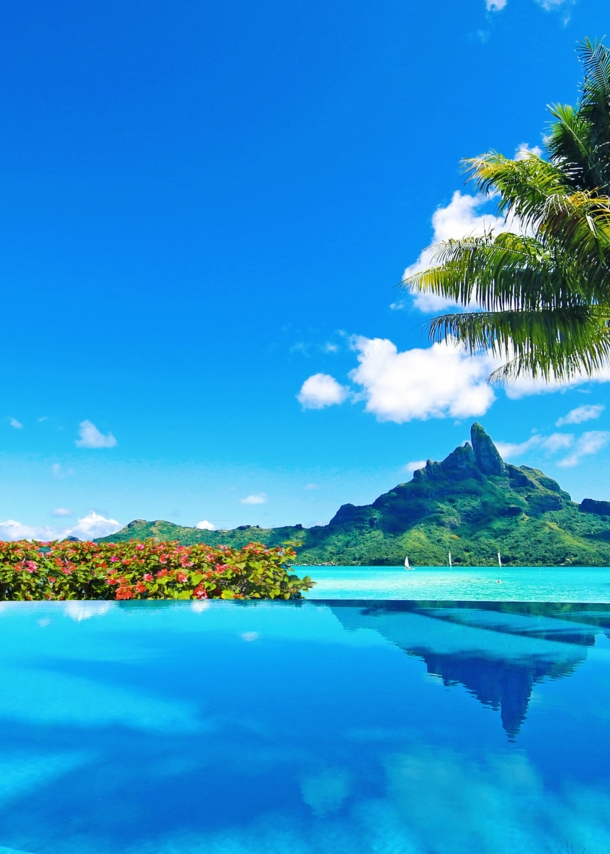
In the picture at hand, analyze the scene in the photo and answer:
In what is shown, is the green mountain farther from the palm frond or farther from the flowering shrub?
the flowering shrub

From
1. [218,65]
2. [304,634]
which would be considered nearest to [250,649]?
[304,634]

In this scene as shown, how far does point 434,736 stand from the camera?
193cm

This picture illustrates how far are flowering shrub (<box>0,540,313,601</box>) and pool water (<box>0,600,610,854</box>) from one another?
5.26 ft

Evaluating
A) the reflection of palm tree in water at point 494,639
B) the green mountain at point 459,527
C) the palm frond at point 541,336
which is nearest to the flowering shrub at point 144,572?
the reflection of palm tree in water at point 494,639

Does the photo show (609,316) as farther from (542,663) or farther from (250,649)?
(250,649)

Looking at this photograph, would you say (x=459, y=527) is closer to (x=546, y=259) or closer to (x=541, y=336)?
(x=541, y=336)

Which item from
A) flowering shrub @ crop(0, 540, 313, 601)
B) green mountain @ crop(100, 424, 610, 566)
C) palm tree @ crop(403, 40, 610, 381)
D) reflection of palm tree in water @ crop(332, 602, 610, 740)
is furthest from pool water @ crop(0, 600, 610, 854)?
green mountain @ crop(100, 424, 610, 566)

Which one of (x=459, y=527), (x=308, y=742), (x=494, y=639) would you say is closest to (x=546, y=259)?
(x=494, y=639)

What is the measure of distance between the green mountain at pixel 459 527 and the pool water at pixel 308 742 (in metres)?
41.0

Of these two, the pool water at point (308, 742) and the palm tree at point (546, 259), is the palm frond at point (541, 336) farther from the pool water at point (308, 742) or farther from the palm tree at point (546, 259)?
the pool water at point (308, 742)

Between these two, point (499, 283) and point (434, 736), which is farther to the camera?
point (499, 283)

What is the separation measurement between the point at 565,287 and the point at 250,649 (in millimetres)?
5760

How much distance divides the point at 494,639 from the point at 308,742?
1.95 m

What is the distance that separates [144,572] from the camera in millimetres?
5500
